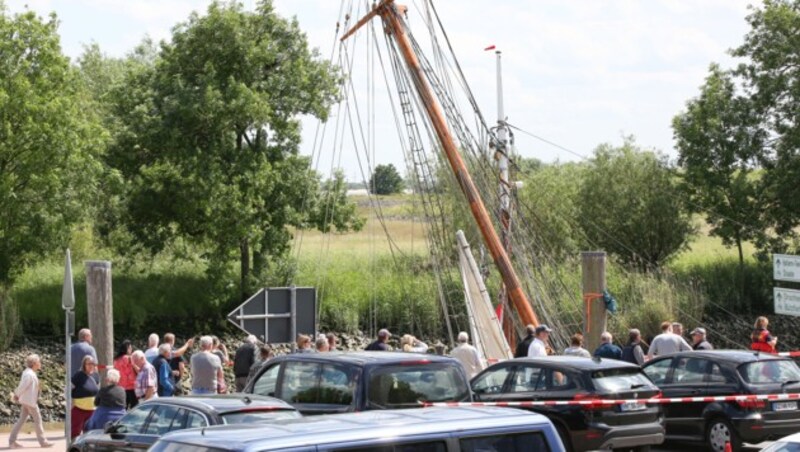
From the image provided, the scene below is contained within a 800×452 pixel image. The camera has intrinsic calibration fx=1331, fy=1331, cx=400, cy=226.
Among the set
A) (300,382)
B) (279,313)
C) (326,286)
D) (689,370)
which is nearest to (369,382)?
(300,382)

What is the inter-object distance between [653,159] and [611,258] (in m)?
5.67

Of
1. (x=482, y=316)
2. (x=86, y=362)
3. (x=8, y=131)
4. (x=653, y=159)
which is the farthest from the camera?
(x=653, y=159)

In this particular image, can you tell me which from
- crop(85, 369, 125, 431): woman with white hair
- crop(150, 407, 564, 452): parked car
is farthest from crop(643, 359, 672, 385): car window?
crop(150, 407, 564, 452): parked car

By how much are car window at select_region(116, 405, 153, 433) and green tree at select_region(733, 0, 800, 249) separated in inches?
1398

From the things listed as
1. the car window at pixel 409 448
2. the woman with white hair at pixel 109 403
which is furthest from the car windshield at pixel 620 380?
the car window at pixel 409 448

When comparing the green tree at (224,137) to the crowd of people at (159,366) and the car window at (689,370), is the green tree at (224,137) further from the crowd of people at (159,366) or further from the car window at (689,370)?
the car window at (689,370)

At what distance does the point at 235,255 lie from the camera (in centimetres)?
4241

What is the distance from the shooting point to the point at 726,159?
4850cm

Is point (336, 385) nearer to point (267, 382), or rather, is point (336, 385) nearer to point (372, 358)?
point (372, 358)

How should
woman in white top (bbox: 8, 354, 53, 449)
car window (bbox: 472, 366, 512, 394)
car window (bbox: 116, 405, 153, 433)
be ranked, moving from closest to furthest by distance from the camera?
car window (bbox: 116, 405, 153, 433) → car window (bbox: 472, 366, 512, 394) → woman in white top (bbox: 8, 354, 53, 449)

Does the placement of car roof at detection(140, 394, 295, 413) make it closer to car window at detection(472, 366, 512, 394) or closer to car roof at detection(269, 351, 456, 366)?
car roof at detection(269, 351, 456, 366)

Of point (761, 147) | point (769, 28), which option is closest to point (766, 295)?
point (761, 147)

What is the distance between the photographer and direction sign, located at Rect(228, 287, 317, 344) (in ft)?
68.3

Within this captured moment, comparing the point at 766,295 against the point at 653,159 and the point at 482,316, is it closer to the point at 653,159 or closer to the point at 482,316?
the point at 653,159
